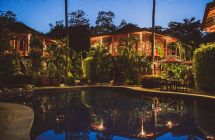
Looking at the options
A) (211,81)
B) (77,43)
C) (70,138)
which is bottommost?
(70,138)

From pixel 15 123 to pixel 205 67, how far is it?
42.5 ft

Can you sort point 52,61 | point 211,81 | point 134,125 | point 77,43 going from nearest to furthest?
point 134,125 < point 211,81 < point 52,61 < point 77,43

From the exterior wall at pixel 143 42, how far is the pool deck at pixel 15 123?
2468 centimetres

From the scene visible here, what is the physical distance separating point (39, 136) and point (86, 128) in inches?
68.0

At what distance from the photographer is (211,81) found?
659 inches

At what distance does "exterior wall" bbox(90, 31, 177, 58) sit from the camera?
115ft

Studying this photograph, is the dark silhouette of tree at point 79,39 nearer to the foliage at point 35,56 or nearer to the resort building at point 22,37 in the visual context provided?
the resort building at point 22,37

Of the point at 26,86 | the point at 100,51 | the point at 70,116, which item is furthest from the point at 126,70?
the point at 70,116

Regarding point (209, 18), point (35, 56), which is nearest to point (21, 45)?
point (35, 56)

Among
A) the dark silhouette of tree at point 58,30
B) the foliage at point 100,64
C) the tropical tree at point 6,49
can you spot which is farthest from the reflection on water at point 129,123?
the dark silhouette of tree at point 58,30

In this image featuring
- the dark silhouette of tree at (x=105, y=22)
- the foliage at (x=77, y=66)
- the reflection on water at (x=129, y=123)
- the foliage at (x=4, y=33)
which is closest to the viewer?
the reflection on water at (x=129, y=123)

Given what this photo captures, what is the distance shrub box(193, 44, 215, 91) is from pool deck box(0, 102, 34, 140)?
11.6 m

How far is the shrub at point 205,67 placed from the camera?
16.7 m

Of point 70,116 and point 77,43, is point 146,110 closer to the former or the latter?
point 70,116
